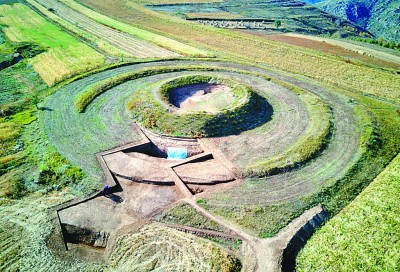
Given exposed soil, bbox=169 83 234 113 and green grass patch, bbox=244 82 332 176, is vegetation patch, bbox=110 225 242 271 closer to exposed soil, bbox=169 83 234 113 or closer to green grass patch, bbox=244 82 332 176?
green grass patch, bbox=244 82 332 176

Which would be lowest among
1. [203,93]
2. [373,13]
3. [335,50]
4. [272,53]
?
[203,93]

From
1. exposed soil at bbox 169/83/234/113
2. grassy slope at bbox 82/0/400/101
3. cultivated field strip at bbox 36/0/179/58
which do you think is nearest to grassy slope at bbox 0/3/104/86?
cultivated field strip at bbox 36/0/179/58

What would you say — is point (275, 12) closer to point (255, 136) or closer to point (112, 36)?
point (112, 36)

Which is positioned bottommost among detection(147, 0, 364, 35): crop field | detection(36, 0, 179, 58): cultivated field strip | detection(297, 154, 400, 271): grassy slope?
detection(297, 154, 400, 271): grassy slope

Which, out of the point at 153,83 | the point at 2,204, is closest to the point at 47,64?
the point at 153,83

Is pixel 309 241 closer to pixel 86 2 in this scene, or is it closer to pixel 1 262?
pixel 1 262

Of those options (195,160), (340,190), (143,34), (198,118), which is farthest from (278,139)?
(143,34)

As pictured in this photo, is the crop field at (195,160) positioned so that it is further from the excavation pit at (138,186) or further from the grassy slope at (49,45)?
the grassy slope at (49,45)

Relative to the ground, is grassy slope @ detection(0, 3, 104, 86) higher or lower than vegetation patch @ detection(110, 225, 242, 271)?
higher
